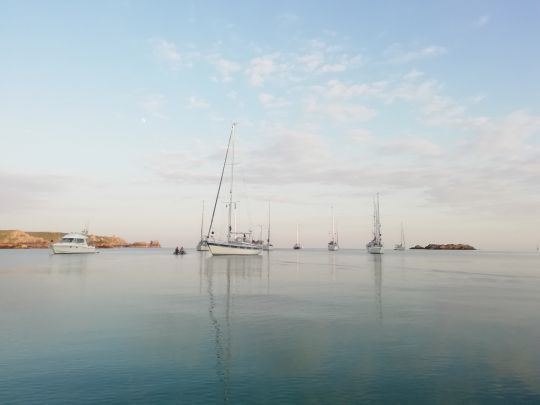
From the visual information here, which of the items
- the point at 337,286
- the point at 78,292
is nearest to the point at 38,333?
the point at 78,292

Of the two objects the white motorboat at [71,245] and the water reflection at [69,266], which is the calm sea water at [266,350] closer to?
the water reflection at [69,266]

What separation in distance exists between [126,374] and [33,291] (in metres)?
34.9

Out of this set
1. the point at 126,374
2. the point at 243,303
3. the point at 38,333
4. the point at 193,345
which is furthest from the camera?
the point at 243,303

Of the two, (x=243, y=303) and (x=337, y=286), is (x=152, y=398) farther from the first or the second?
(x=337, y=286)

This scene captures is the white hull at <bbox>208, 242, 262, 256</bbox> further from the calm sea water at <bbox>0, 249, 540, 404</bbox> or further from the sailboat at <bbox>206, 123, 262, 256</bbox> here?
the calm sea water at <bbox>0, 249, 540, 404</bbox>

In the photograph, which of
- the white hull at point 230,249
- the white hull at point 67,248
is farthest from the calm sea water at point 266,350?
the white hull at point 67,248

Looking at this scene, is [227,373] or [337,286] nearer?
[227,373]

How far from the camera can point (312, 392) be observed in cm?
1505

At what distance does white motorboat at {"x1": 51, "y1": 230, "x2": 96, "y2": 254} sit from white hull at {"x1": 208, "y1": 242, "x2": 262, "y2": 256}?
215 feet

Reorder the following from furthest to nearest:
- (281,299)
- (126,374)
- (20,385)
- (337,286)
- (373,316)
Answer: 1. (337,286)
2. (281,299)
3. (373,316)
4. (126,374)
5. (20,385)

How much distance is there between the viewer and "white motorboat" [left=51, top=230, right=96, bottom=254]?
152875mm

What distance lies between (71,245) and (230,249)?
232ft

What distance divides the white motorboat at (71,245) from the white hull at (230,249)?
65.4 m

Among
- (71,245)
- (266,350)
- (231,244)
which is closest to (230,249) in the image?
(231,244)
